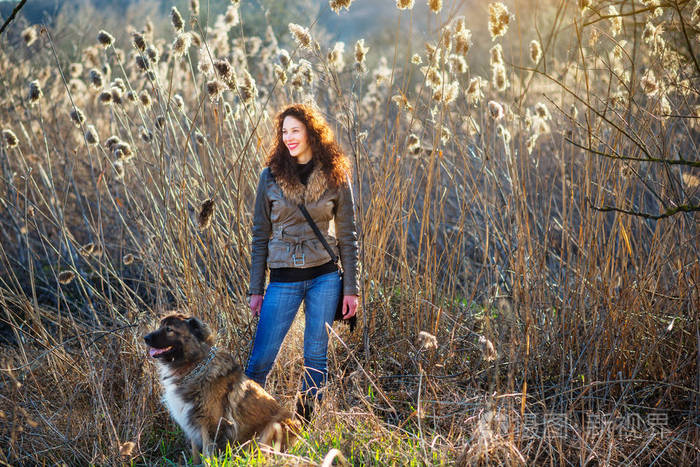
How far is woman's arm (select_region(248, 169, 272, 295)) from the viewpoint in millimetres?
3273

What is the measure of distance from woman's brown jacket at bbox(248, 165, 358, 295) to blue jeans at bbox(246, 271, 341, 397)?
3.9 inches

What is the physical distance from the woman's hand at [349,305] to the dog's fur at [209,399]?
2.04ft

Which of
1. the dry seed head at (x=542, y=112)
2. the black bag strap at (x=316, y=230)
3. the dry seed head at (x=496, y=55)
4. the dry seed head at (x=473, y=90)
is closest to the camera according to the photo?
the black bag strap at (x=316, y=230)

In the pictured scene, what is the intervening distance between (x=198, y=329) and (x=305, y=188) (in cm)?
91

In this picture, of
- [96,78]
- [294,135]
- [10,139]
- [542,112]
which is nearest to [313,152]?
[294,135]

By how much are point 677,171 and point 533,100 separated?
406 cm

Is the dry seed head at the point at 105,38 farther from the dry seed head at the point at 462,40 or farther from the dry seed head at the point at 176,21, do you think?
the dry seed head at the point at 462,40

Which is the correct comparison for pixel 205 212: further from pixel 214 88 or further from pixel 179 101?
pixel 179 101

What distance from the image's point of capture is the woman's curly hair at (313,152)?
3.25m

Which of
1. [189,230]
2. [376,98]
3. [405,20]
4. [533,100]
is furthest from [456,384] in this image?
[405,20]

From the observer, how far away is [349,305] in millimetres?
3273

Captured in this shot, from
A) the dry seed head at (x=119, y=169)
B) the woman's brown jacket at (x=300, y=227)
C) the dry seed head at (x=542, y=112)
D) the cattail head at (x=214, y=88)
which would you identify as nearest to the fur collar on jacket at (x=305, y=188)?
the woman's brown jacket at (x=300, y=227)

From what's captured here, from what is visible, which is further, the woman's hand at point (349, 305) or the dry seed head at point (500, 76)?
the dry seed head at point (500, 76)

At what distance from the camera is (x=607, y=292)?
3.14 metres
